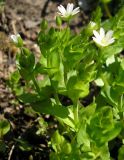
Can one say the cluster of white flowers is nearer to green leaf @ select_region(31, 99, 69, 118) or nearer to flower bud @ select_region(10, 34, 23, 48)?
flower bud @ select_region(10, 34, 23, 48)

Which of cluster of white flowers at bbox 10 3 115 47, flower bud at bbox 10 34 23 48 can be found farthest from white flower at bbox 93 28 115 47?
flower bud at bbox 10 34 23 48

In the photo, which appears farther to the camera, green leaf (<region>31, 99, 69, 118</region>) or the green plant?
green leaf (<region>31, 99, 69, 118</region>)

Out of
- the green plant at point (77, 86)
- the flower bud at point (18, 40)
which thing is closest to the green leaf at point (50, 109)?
the green plant at point (77, 86)

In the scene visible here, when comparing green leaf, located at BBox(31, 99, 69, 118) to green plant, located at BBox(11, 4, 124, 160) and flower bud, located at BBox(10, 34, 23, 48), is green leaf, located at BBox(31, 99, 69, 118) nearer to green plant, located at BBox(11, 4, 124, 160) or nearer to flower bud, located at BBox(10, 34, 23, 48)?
green plant, located at BBox(11, 4, 124, 160)

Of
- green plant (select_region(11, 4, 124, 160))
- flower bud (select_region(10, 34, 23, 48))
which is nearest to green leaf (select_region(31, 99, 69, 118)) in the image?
green plant (select_region(11, 4, 124, 160))

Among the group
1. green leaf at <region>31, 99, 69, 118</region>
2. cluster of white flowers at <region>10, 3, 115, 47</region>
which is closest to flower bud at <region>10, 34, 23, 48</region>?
cluster of white flowers at <region>10, 3, 115, 47</region>

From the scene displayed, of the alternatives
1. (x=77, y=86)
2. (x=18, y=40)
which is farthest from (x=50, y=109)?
(x=18, y=40)

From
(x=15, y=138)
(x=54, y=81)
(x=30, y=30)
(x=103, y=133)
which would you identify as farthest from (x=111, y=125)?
(x=30, y=30)

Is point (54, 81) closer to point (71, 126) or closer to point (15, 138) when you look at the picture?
point (71, 126)

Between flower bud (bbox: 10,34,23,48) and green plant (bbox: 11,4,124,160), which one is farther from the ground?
flower bud (bbox: 10,34,23,48)

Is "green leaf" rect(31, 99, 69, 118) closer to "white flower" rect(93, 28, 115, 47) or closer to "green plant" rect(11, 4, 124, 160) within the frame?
"green plant" rect(11, 4, 124, 160)

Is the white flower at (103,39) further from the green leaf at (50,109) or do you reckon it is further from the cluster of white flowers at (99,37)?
the green leaf at (50,109)
